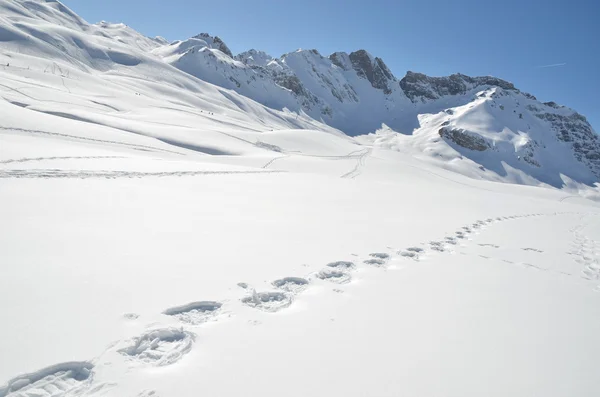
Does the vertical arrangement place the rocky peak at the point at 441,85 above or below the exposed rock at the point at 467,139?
above

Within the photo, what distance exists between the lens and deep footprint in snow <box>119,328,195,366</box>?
7.93 feet

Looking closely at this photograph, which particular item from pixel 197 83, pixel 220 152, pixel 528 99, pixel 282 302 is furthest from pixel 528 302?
pixel 528 99

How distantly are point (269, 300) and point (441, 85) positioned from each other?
8623 inches

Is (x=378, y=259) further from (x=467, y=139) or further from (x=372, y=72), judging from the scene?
(x=372, y=72)

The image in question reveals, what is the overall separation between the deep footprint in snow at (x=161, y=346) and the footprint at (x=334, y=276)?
79.1 inches

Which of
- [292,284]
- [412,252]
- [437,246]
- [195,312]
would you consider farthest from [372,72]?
[195,312]

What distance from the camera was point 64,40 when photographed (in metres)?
89.0

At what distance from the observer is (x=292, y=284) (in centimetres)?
397

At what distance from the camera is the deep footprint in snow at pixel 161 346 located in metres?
2.42

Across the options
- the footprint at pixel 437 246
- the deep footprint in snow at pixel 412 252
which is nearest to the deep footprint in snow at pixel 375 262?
the deep footprint in snow at pixel 412 252

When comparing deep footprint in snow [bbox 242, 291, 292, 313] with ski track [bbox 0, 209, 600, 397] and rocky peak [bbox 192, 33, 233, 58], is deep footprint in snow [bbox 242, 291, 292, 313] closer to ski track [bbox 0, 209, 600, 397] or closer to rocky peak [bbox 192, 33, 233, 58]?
ski track [bbox 0, 209, 600, 397]

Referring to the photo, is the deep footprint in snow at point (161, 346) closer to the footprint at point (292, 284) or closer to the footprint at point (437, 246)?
the footprint at point (292, 284)

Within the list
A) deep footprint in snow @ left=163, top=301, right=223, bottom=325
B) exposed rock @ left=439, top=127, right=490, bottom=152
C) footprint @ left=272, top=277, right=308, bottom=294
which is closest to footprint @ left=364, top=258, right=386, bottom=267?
footprint @ left=272, top=277, right=308, bottom=294

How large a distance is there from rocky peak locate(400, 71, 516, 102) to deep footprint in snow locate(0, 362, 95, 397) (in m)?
208
